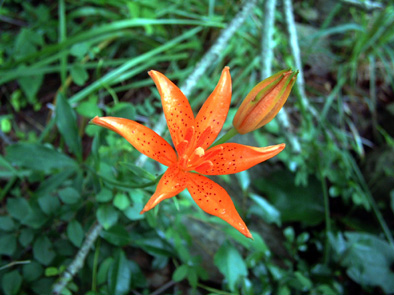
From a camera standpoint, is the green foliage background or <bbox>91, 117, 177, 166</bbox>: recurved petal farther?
the green foliage background

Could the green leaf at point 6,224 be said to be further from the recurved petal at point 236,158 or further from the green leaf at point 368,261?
the green leaf at point 368,261

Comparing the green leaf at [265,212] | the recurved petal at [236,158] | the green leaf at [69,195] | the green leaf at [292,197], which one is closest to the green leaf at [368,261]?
the green leaf at [292,197]

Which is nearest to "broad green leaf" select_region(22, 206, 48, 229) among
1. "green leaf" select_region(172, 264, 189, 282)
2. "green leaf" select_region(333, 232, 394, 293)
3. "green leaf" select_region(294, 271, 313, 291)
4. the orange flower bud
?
"green leaf" select_region(172, 264, 189, 282)

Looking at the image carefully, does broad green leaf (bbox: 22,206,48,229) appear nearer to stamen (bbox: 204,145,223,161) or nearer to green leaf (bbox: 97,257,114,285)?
green leaf (bbox: 97,257,114,285)

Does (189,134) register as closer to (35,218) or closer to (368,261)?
(35,218)

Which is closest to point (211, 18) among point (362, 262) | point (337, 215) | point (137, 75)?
point (137, 75)

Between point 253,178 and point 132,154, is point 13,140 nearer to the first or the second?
point 132,154
